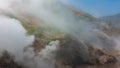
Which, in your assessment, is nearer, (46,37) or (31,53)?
(31,53)

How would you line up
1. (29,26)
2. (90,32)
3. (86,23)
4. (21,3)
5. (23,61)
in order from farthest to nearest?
(86,23) → (90,32) → (21,3) → (29,26) → (23,61)

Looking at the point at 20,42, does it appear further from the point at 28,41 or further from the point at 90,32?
the point at 90,32

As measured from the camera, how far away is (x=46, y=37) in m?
42.2

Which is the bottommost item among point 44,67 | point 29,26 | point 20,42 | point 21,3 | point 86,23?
point 44,67

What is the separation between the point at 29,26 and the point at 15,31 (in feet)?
15.4

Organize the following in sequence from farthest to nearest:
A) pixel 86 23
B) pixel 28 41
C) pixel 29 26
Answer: pixel 86 23
pixel 29 26
pixel 28 41

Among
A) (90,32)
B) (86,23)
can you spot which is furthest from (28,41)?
(86,23)

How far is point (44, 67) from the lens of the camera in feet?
124

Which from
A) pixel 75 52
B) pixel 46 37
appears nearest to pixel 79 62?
pixel 75 52

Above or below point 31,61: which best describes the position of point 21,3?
above

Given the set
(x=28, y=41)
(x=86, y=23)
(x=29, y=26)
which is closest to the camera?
(x=28, y=41)

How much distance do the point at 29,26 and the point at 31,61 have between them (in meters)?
7.02

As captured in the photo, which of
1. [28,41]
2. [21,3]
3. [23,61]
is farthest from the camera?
[21,3]

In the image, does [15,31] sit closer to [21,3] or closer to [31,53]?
[31,53]
